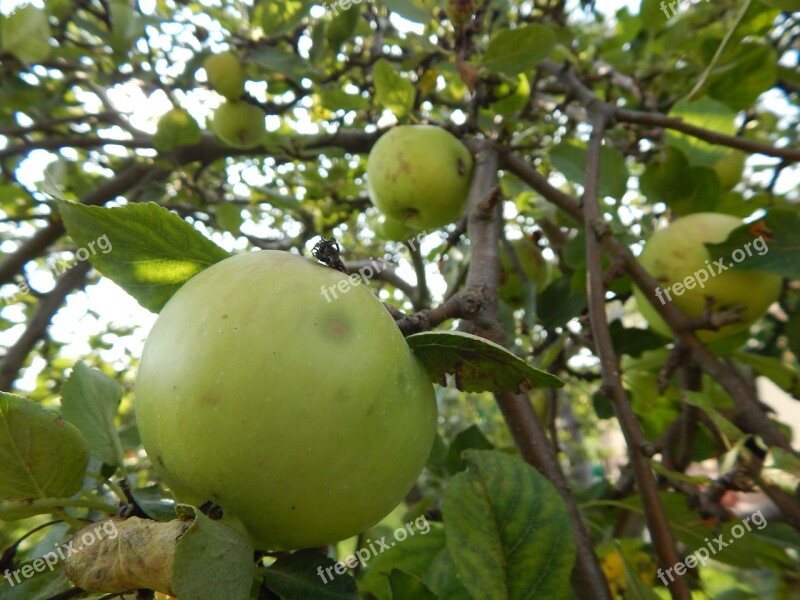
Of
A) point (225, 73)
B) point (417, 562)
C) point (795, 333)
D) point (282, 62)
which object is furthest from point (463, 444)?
point (225, 73)

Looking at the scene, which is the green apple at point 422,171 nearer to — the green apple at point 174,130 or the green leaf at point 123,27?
the green apple at point 174,130

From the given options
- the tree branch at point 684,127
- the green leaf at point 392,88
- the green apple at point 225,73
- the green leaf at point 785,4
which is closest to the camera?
the green leaf at point 785,4

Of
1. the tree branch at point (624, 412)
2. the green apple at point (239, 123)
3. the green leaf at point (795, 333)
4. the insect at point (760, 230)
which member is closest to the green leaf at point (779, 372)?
the green leaf at point (795, 333)

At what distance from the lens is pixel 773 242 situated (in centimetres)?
113

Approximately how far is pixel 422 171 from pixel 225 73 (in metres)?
0.87

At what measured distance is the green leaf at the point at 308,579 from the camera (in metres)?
0.62

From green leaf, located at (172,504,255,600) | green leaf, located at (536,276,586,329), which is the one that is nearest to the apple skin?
green leaf, located at (536,276,586,329)

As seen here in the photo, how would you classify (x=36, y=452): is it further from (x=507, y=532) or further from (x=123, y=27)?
(x=123, y=27)

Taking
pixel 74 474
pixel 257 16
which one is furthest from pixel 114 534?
pixel 257 16

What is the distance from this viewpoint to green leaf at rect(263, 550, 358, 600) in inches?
24.4

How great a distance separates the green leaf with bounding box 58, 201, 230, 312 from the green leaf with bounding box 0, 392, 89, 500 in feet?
0.71

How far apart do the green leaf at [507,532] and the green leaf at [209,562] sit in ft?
1.09

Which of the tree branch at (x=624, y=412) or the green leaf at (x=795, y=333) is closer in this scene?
the tree branch at (x=624, y=412)

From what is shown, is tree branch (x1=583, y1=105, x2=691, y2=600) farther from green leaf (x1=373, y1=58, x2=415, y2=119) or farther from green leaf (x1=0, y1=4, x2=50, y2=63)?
green leaf (x1=0, y1=4, x2=50, y2=63)
